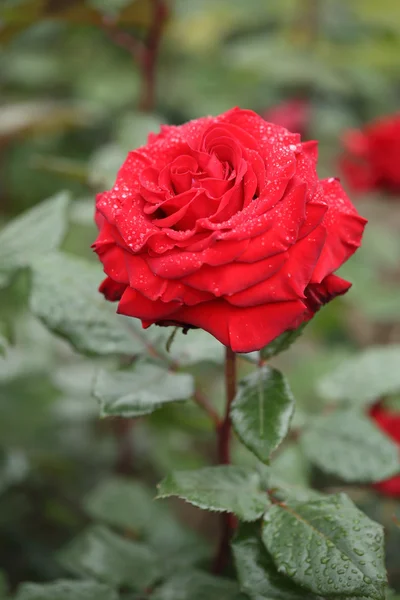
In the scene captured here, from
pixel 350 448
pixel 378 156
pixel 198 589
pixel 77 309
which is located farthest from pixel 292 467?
pixel 378 156

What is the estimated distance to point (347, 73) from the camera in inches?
65.2

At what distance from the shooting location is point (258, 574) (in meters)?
0.51

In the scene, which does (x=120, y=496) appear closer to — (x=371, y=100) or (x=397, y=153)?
(x=397, y=153)

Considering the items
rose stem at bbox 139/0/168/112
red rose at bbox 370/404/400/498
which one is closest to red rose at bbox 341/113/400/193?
rose stem at bbox 139/0/168/112

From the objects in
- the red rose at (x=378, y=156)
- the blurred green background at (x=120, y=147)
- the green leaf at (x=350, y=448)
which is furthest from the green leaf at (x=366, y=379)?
the red rose at (x=378, y=156)

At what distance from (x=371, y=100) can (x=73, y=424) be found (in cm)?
135

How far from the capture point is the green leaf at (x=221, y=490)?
0.49 meters

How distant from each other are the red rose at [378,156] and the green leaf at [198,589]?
905mm

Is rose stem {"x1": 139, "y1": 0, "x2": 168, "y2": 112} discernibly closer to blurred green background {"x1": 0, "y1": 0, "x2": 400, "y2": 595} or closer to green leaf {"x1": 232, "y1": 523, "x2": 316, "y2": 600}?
blurred green background {"x1": 0, "y1": 0, "x2": 400, "y2": 595}

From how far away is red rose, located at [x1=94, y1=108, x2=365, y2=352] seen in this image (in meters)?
0.42

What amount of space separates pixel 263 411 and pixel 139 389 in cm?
12

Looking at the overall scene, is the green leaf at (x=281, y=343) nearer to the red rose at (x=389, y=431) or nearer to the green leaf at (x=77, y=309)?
the green leaf at (x=77, y=309)

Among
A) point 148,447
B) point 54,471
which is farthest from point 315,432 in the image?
point 148,447

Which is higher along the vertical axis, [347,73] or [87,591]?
[347,73]
